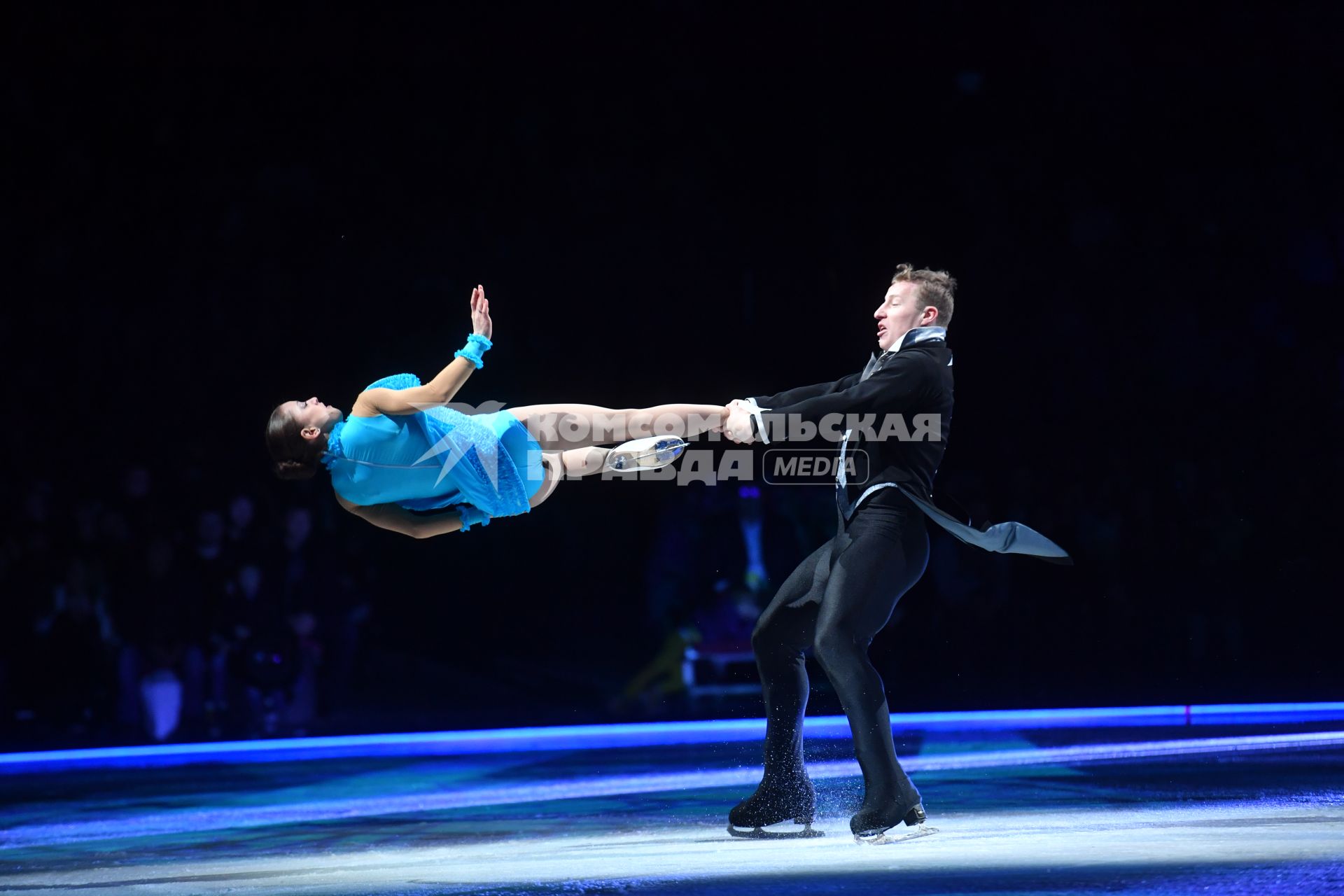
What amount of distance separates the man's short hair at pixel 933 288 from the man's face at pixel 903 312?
0.01 m

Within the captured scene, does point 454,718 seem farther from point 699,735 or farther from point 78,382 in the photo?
point 78,382

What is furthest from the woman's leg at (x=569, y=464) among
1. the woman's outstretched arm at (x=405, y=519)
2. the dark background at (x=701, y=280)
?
the dark background at (x=701, y=280)

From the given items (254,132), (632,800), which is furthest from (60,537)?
(632,800)

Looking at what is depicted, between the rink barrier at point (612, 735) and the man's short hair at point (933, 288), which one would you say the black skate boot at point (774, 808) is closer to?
the man's short hair at point (933, 288)

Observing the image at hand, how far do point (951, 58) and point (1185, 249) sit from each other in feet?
6.07

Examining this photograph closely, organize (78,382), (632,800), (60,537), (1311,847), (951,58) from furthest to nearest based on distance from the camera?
(951,58) → (78,382) → (60,537) → (632,800) → (1311,847)

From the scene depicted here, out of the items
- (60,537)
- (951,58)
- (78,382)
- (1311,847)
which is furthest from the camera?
(951,58)

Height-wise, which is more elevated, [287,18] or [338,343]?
[287,18]

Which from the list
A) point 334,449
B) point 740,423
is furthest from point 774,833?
point 334,449

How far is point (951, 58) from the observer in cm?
750

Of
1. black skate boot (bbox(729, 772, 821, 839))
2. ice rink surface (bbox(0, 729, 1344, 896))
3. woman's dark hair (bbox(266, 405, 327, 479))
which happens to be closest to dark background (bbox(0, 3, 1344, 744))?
ice rink surface (bbox(0, 729, 1344, 896))

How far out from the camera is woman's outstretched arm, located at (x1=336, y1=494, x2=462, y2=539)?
411cm

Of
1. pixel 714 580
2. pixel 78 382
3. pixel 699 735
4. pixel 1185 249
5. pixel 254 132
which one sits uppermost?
A: pixel 254 132

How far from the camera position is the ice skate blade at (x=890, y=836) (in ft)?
11.5
